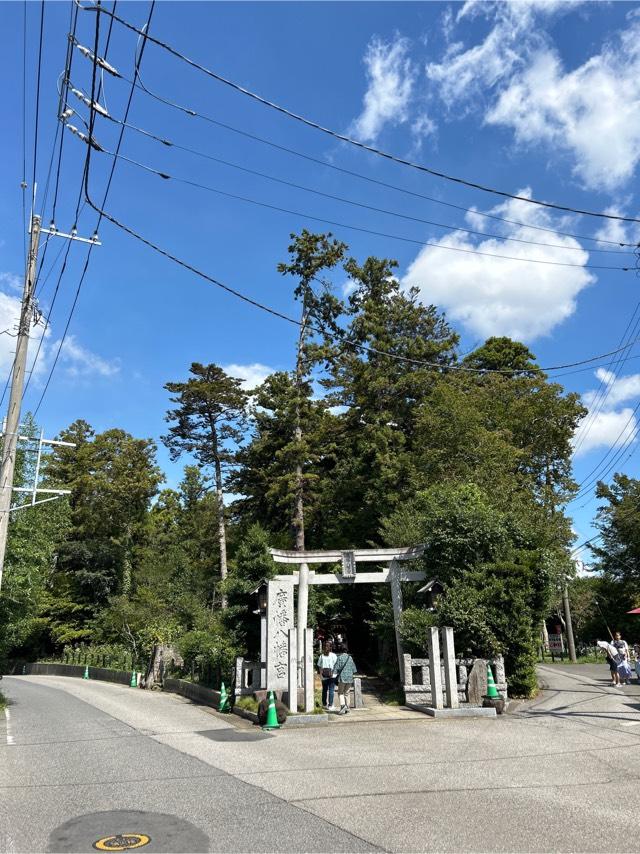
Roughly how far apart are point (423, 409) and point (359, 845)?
22930 millimetres

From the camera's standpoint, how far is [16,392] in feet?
46.0

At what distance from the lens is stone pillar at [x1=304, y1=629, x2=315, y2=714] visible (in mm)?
13078

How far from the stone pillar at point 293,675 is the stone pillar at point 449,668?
11.1 feet

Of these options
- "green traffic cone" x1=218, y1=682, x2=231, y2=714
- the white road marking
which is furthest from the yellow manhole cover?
"green traffic cone" x1=218, y1=682, x2=231, y2=714

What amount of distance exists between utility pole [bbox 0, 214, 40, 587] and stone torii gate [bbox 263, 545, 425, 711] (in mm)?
6823

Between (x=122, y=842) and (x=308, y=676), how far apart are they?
862cm

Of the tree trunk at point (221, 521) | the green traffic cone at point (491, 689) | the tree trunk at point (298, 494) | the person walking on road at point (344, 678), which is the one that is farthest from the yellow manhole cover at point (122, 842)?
the tree trunk at point (221, 521)

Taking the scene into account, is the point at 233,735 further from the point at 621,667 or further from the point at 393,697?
the point at 621,667

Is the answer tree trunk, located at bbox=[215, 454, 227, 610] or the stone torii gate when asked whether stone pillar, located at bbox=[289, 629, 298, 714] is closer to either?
the stone torii gate

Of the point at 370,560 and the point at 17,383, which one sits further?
the point at 370,560

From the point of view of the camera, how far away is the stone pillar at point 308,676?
42.9ft

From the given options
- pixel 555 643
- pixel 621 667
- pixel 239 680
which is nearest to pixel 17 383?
pixel 239 680

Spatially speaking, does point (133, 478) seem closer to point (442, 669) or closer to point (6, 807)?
point (442, 669)

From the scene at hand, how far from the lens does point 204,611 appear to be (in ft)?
97.1
